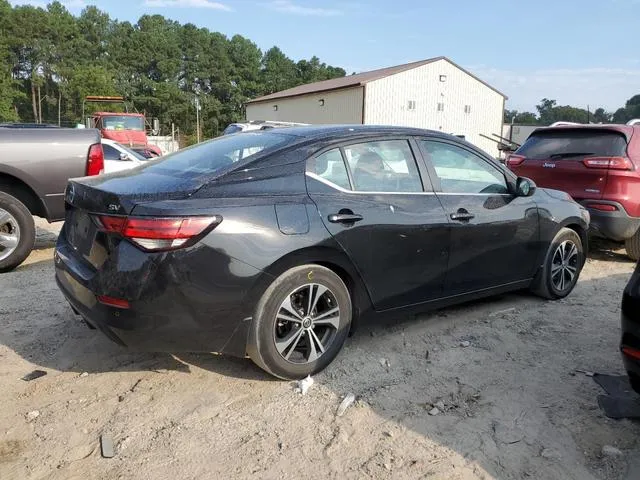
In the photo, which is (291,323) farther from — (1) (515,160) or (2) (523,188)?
(1) (515,160)

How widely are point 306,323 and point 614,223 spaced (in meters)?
4.46

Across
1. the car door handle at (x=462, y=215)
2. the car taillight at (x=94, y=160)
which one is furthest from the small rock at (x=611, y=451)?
the car taillight at (x=94, y=160)

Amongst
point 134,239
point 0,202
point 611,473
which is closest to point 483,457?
point 611,473

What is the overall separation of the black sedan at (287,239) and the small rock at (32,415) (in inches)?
21.3

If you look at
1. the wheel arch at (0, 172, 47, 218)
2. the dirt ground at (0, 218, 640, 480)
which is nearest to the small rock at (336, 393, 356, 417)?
the dirt ground at (0, 218, 640, 480)

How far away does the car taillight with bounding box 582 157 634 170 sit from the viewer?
6.02 metres

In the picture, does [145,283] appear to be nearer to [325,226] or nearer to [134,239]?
[134,239]

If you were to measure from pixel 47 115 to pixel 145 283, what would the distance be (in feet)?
259

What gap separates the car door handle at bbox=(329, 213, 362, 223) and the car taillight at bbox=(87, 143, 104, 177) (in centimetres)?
360

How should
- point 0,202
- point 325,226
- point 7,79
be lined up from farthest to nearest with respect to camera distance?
1. point 7,79
2. point 0,202
3. point 325,226

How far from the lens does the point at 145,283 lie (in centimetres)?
272

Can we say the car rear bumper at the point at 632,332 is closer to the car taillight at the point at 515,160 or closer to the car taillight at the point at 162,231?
the car taillight at the point at 162,231

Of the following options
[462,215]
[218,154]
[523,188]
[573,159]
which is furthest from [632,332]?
[573,159]

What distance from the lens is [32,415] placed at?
287 cm
